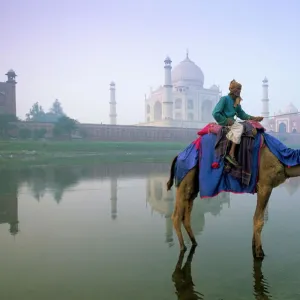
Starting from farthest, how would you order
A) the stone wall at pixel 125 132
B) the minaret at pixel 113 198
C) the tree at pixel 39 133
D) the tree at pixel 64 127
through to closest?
the stone wall at pixel 125 132, the tree at pixel 64 127, the tree at pixel 39 133, the minaret at pixel 113 198

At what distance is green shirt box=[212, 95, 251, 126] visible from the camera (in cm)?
395

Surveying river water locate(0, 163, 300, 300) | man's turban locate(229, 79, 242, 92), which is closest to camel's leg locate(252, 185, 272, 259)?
river water locate(0, 163, 300, 300)

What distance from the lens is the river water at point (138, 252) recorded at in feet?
9.40

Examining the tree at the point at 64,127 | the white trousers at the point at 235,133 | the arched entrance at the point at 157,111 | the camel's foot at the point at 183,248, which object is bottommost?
the camel's foot at the point at 183,248

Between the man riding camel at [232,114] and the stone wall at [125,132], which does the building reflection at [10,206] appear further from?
the stone wall at [125,132]

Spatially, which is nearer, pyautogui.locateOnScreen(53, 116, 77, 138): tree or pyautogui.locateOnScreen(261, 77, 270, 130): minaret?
pyautogui.locateOnScreen(53, 116, 77, 138): tree

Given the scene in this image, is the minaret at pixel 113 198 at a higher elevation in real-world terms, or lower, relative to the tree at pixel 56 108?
lower

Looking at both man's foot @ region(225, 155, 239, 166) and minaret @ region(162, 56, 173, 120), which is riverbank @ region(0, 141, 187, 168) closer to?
man's foot @ region(225, 155, 239, 166)

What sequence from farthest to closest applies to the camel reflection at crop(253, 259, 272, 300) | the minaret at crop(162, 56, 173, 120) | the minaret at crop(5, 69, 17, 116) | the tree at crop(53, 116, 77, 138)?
the minaret at crop(162, 56, 173, 120) → the minaret at crop(5, 69, 17, 116) → the tree at crop(53, 116, 77, 138) → the camel reflection at crop(253, 259, 272, 300)

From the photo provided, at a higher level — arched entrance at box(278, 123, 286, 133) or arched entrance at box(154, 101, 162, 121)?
arched entrance at box(154, 101, 162, 121)

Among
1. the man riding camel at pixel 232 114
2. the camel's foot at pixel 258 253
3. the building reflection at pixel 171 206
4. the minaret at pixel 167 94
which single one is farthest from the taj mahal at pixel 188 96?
the camel's foot at pixel 258 253

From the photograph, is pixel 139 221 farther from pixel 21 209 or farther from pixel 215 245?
pixel 21 209

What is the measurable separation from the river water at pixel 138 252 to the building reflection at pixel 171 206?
19 millimetres

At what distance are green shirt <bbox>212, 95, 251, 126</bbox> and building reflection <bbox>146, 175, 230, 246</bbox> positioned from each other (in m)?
1.63
